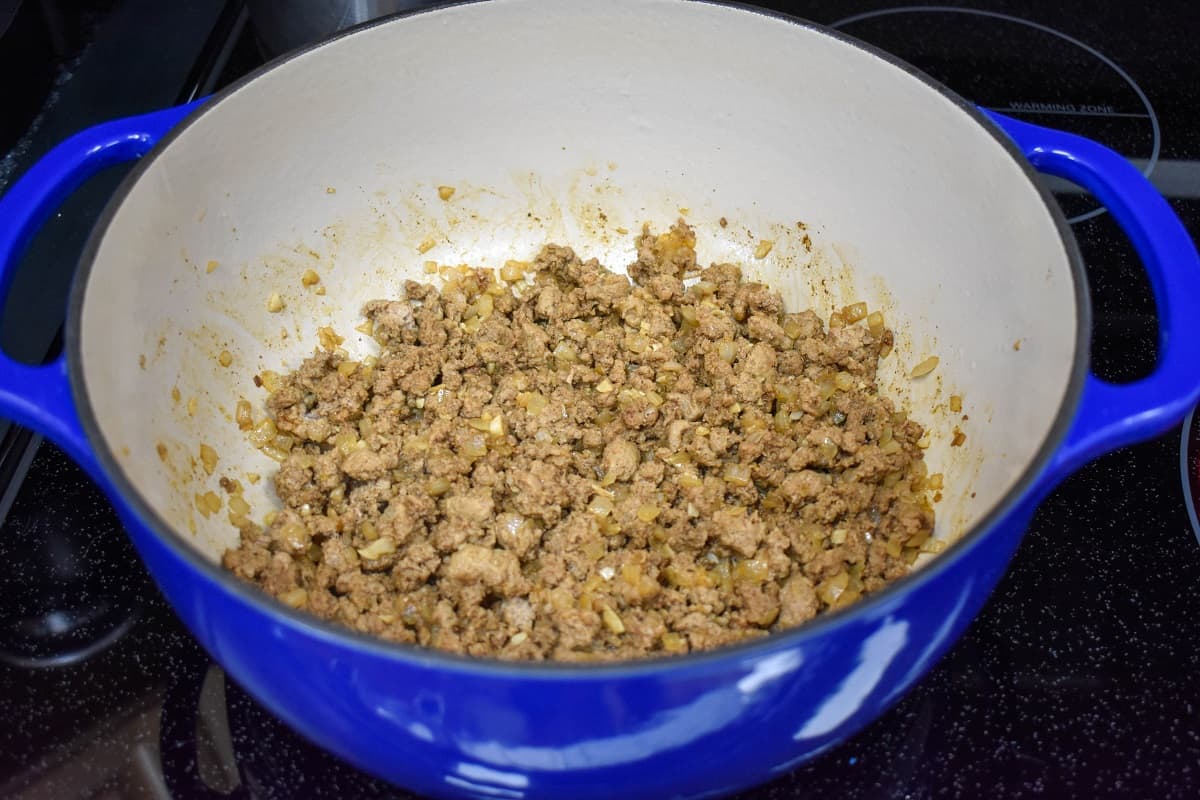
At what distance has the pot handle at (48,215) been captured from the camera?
0.87 meters

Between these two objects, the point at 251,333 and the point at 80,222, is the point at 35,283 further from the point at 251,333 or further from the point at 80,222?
the point at 251,333

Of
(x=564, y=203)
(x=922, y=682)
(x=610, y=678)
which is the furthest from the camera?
(x=564, y=203)

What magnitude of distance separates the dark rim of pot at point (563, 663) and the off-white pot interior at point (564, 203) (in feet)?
0.07

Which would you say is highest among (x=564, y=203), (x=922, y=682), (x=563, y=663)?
(x=563, y=663)

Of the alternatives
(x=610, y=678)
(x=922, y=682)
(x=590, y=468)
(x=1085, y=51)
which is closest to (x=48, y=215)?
(x=590, y=468)

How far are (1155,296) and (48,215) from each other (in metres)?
0.98

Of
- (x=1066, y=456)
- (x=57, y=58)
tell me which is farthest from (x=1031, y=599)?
(x=57, y=58)

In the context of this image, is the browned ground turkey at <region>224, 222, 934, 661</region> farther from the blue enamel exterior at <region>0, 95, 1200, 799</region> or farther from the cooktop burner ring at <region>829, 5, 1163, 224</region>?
the cooktop burner ring at <region>829, 5, 1163, 224</region>

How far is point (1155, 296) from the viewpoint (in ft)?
3.20

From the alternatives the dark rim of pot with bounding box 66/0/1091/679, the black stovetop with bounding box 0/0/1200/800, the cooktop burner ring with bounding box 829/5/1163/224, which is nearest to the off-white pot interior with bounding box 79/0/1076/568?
the dark rim of pot with bounding box 66/0/1091/679

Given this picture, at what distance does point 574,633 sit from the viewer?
103 centimetres

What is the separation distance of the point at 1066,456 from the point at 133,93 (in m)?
1.28

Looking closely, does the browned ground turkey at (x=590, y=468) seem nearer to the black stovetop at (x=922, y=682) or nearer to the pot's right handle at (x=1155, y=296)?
the black stovetop at (x=922, y=682)

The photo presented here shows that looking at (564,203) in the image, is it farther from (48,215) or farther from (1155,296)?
(1155,296)
